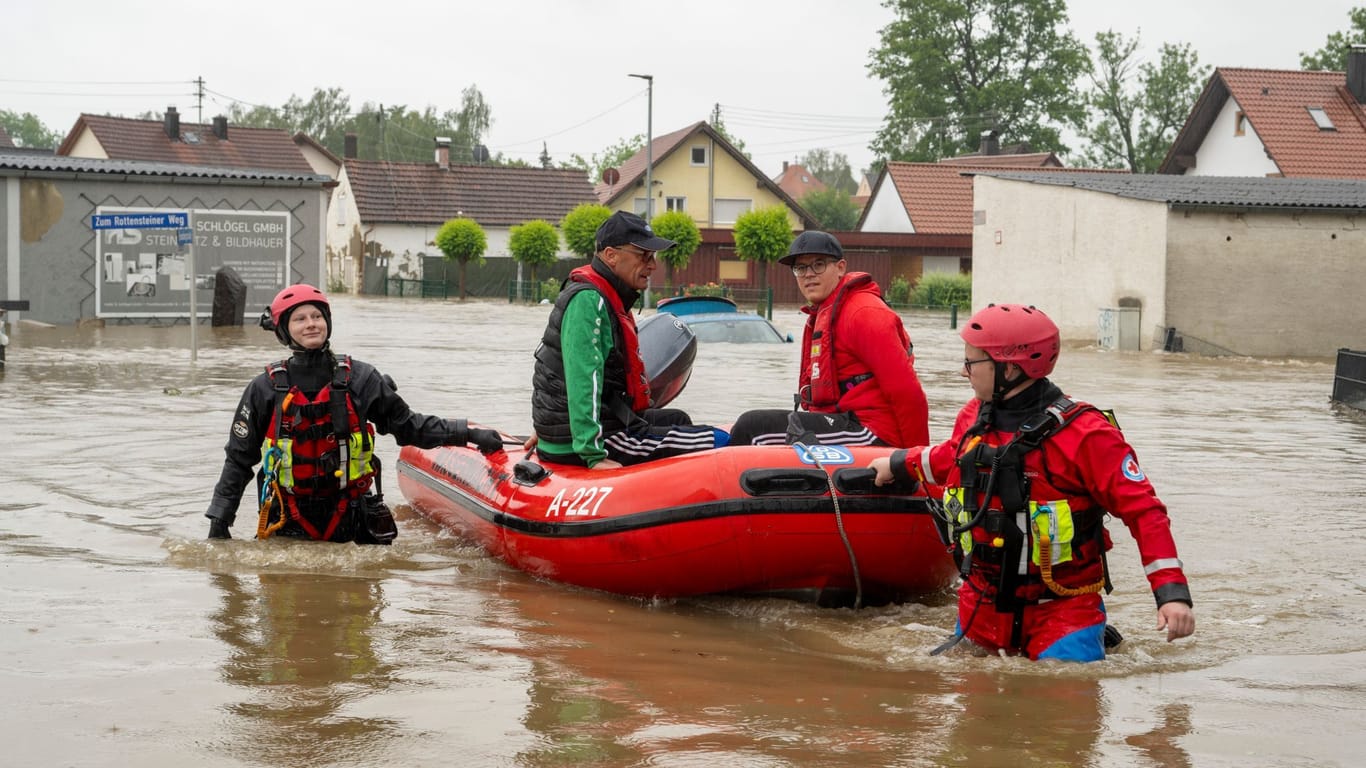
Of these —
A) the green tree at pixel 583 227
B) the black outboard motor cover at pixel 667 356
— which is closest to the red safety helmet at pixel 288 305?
the black outboard motor cover at pixel 667 356

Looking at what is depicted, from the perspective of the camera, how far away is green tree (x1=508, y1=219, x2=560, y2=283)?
174 feet

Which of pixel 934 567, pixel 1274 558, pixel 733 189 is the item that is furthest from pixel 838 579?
pixel 733 189

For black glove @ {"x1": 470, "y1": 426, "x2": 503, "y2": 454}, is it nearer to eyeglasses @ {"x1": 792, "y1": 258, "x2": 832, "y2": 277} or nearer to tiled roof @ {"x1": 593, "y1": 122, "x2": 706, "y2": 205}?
eyeglasses @ {"x1": 792, "y1": 258, "x2": 832, "y2": 277}

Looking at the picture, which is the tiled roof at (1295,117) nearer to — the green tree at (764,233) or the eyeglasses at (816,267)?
the green tree at (764,233)

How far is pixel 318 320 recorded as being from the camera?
672cm

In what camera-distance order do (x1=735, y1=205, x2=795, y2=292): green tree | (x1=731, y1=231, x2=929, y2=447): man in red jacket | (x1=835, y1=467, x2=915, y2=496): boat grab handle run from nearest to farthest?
(x1=835, y1=467, x2=915, y2=496): boat grab handle, (x1=731, y1=231, x2=929, y2=447): man in red jacket, (x1=735, y1=205, x2=795, y2=292): green tree

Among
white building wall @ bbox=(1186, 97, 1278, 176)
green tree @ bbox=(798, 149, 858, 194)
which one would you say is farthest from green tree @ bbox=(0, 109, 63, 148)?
white building wall @ bbox=(1186, 97, 1278, 176)

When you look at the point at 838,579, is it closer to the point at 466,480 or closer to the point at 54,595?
the point at 466,480

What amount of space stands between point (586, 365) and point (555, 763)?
277 centimetres

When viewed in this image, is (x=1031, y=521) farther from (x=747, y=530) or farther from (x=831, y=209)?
(x=831, y=209)

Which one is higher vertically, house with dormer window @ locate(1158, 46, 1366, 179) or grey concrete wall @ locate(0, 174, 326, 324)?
house with dormer window @ locate(1158, 46, 1366, 179)

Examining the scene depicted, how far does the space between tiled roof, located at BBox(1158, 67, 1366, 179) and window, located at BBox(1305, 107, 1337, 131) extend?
0.11m

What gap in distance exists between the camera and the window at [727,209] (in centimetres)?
6519

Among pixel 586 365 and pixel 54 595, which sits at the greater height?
pixel 586 365
